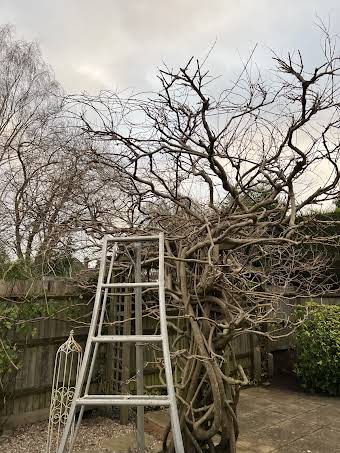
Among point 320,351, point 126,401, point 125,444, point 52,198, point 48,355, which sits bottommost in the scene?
point 125,444

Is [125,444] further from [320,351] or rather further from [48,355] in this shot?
[320,351]

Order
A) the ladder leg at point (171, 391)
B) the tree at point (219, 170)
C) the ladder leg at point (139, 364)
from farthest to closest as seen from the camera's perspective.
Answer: the tree at point (219, 170)
the ladder leg at point (139, 364)
the ladder leg at point (171, 391)

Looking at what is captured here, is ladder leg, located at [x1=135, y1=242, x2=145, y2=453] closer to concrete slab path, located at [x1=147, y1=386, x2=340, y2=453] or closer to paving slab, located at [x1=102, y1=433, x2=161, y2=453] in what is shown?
paving slab, located at [x1=102, y1=433, x2=161, y2=453]

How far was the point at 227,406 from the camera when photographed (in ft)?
8.21

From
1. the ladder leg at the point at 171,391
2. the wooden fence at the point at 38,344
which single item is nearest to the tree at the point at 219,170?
the ladder leg at the point at 171,391

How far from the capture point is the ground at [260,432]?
325 centimetres

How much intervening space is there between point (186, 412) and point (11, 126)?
288 inches

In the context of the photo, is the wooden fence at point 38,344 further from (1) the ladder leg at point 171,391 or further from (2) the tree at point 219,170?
(1) the ladder leg at point 171,391

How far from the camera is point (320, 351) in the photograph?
500 cm

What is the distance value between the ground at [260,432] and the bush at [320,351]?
1.17ft

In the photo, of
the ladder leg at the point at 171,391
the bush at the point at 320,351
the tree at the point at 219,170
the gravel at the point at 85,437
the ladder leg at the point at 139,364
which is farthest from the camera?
the bush at the point at 320,351

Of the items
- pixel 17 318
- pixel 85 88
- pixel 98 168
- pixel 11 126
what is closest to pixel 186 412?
pixel 17 318

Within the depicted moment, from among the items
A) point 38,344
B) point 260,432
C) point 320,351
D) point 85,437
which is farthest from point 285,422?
point 38,344

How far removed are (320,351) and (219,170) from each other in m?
3.63
